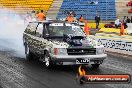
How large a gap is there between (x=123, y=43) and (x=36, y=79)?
316 inches

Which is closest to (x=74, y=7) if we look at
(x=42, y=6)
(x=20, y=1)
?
(x=42, y=6)

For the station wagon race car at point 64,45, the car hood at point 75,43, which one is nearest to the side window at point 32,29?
the station wagon race car at point 64,45

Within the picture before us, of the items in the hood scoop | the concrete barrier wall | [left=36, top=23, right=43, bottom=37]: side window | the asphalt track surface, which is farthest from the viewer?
the concrete barrier wall

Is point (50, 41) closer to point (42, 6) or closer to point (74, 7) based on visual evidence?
point (74, 7)

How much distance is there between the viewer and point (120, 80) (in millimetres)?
4410

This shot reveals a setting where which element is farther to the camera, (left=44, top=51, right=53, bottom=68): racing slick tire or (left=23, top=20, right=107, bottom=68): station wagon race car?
(left=44, top=51, right=53, bottom=68): racing slick tire

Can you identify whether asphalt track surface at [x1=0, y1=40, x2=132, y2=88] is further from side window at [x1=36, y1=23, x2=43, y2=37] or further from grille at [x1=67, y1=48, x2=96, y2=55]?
side window at [x1=36, y1=23, x2=43, y2=37]

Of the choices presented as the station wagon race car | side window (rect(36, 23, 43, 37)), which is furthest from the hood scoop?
side window (rect(36, 23, 43, 37))

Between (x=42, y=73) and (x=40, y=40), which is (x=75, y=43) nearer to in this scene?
(x=42, y=73)

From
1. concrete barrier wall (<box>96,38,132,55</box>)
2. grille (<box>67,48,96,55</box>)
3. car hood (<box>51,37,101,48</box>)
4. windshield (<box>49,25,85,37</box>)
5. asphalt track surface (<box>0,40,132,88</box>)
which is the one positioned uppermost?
windshield (<box>49,25,85,37</box>)

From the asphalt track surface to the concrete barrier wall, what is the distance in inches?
78.4

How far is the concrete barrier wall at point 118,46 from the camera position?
16.5 m

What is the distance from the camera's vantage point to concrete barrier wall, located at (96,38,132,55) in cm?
1648

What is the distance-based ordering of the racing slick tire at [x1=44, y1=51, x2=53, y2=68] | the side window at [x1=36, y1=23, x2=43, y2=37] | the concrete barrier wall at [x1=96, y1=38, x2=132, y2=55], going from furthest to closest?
1. the concrete barrier wall at [x1=96, y1=38, x2=132, y2=55]
2. the side window at [x1=36, y1=23, x2=43, y2=37]
3. the racing slick tire at [x1=44, y1=51, x2=53, y2=68]
